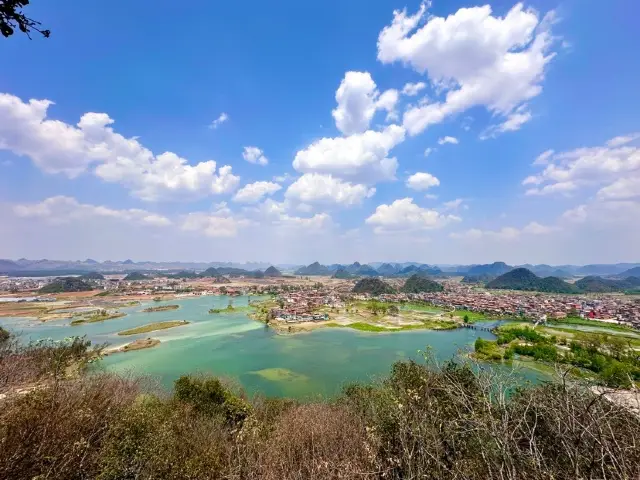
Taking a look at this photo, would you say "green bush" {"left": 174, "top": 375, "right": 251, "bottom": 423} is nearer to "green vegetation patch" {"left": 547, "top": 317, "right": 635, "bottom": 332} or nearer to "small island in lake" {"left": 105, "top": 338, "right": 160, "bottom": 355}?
"small island in lake" {"left": 105, "top": 338, "right": 160, "bottom": 355}

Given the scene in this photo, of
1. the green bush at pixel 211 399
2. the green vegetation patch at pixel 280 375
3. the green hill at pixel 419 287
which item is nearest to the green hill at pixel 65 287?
the green vegetation patch at pixel 280 375

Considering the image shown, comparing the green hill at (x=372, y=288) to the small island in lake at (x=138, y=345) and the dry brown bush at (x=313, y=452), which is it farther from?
the dry brown bush at (x=313, y=452)

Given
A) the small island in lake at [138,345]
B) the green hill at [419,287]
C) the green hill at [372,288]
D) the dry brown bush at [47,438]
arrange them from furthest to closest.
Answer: the green hill at [419,287]
the green hill at [372,288]
the small island in lake at [138,345]
the dry brown bush at [47,438]

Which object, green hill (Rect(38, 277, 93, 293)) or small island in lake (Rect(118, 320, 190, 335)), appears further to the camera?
Result: green hill (Rect(38, 277, 93, 293))

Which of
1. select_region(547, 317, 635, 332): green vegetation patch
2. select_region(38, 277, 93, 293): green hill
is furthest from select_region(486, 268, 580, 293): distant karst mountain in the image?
select_region(38, 277, 93, 293): green hill

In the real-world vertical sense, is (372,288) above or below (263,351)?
above

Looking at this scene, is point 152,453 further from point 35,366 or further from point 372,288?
point 372,288

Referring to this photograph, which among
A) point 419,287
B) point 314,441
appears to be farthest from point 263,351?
point 419,287
